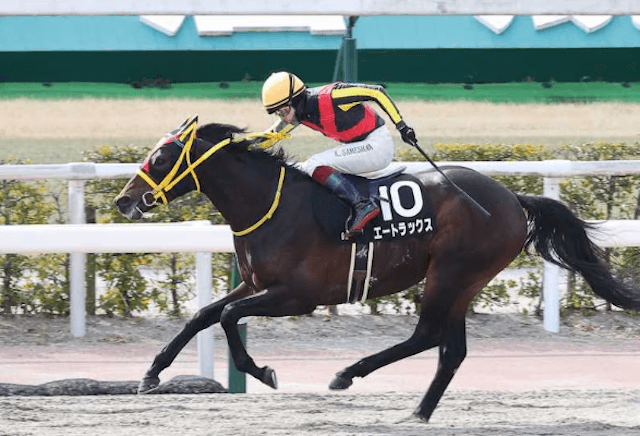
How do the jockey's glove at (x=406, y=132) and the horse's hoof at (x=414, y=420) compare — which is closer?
the horse's hoof at (x=414, y=420)

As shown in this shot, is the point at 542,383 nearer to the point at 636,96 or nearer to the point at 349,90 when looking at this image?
the point at 349,90

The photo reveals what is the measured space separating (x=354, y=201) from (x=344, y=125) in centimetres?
38

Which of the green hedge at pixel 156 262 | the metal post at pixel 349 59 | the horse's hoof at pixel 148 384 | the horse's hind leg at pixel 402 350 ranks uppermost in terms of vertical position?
the metal post at pixel 349 59

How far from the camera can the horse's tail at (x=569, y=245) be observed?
243 inches

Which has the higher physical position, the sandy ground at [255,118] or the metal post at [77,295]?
the sandy ground at [255,118]

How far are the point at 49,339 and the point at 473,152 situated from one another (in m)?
2.98

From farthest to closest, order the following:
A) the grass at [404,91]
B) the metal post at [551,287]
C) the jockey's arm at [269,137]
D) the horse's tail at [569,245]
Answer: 1. the grass at [404,91]
2. the metal post at [551,287]
3. the horse's tail at [569,245]
4. the jockey's arm at [269,137]

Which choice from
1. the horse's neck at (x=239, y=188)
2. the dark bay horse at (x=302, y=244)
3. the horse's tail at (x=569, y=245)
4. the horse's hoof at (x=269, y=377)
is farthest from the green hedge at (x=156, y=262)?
the horse's hoof at (x=269, y=377)

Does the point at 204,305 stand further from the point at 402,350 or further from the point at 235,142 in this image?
the point at 402,350

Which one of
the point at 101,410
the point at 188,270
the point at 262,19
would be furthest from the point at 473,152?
the point at 262,19

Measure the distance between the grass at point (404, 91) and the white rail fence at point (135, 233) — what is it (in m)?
7.47

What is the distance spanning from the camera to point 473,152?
8477 mm

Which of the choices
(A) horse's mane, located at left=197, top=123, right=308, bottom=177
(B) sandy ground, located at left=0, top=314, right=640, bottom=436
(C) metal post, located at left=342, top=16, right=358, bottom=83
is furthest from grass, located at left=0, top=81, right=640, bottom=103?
(A) horse's mane, located at left=197, top=123, right=308, bottom=177

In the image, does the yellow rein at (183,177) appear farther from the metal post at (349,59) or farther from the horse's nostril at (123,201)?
the metal post at (349,59)
